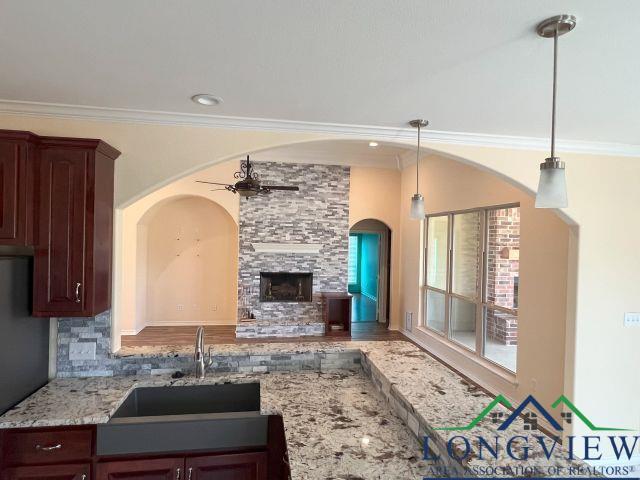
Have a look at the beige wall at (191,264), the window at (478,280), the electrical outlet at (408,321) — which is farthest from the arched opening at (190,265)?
the window at (478,280)

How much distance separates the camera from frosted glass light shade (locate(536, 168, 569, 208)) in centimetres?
140

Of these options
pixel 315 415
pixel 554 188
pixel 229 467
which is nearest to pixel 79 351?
pixel 229 467

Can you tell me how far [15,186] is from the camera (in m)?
2.04

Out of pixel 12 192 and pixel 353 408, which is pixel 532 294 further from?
pixel 12 192

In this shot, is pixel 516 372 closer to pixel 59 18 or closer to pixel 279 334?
pixel 279 334

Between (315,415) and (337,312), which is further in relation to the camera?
(337,312)

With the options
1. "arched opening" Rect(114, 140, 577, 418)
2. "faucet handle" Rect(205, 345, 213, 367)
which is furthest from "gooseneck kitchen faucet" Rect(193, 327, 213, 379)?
"arched opening" Rect(114, 140, 577, 418)

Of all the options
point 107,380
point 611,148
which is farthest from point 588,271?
point 107,380

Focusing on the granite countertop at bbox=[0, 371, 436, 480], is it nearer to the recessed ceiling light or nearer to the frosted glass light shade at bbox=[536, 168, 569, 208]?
the frosted glass light shade at bbox=[536, 168, 569, 208]

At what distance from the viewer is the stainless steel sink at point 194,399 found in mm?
2303

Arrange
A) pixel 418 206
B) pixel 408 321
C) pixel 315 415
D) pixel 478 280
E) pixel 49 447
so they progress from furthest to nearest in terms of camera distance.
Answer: pixel 408 321 < pixel 478 280 < pixel 418 206 < pixel 315 415 < pixel 49 447

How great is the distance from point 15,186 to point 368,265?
9.79m

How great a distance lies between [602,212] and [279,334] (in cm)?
487

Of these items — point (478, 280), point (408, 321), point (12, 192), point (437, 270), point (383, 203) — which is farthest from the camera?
point (383, 203)
